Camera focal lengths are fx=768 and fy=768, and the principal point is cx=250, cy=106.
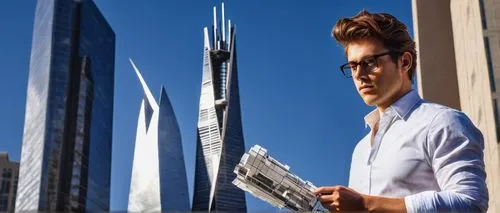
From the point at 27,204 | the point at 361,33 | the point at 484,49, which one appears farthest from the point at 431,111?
the point at 27,204

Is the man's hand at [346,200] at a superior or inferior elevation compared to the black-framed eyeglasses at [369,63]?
inferior

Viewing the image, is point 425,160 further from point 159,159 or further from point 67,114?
point 159,159

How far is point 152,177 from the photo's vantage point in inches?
4053

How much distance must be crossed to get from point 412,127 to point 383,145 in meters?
0.10

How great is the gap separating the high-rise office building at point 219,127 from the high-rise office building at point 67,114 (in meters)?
12.1

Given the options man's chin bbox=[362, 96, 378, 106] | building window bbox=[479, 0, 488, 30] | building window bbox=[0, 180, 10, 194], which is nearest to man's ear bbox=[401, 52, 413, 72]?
man's chin bbox=[362, 96, 378, 106]

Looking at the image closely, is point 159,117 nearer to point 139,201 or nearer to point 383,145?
point 139,201

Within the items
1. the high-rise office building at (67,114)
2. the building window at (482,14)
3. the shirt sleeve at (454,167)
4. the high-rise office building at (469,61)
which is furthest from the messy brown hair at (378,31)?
the high-rise office building at (67,114)

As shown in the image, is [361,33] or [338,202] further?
[361,33]

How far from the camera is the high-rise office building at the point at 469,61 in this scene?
27891 millimetres

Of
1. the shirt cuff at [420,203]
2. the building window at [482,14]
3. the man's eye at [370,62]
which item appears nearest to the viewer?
the shirt cuff at [420,203]

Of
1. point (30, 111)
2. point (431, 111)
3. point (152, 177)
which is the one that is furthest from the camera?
point (152, 177)

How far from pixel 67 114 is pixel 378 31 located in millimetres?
90261

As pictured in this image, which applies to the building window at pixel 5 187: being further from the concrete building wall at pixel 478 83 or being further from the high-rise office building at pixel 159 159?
the concrete building wall at pixel 478 83
